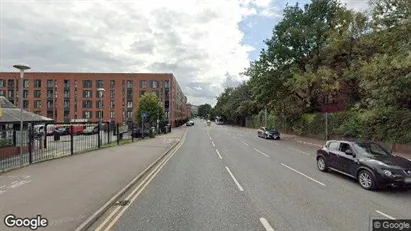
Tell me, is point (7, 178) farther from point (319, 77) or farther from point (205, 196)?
point (319, 77)

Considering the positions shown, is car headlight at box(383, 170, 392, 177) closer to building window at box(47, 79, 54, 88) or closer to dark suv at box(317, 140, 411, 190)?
dark suv at box(317, 140, 411, 190)

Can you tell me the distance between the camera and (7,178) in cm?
1053

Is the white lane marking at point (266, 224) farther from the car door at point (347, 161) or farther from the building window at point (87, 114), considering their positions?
the building window at point (87, 114)

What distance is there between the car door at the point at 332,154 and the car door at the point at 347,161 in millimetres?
272

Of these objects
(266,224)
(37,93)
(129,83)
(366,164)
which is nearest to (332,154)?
(366,164)

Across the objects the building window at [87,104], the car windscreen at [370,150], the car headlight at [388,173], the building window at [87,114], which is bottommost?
the car headlight at [388,173]

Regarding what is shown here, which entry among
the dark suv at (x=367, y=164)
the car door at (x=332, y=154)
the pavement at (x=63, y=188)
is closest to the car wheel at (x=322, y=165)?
the dark suv at (x=367, y=164)

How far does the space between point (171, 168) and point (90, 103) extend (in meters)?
74.1

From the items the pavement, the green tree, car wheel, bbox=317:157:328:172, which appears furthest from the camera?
the green tree

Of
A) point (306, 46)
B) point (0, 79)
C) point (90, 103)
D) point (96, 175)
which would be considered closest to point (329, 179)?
point (96, 175)

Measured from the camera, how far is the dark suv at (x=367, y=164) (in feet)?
29.7

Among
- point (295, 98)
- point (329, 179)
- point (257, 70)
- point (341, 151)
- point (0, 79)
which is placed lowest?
point (329, 179)

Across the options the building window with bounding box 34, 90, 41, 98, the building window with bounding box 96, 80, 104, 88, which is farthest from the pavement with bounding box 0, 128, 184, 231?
the building window with bounding box 34, 90, 41, 98

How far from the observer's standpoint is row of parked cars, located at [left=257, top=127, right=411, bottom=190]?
29.7 feet
